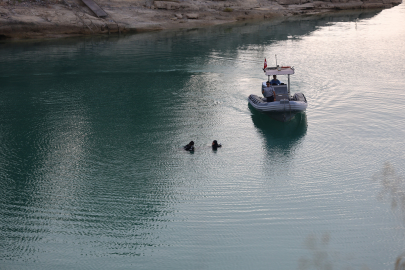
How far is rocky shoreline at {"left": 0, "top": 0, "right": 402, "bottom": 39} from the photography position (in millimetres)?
52875

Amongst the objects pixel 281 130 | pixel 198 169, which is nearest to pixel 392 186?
pixel 281 130

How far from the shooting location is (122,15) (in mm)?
58656

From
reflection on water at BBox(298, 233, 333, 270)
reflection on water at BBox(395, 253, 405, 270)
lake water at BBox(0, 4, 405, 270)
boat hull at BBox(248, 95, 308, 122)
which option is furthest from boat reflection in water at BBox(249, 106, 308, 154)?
reflection on water at BBox(395, 253, 405, 270)

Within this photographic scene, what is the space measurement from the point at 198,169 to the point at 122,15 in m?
43.9

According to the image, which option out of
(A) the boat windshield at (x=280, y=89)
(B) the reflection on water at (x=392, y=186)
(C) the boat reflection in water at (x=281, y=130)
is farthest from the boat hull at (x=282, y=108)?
(B) the reflection on water at (x=392, y=186)

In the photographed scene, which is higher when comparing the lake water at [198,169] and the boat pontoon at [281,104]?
the boat pontoon at [281,104]

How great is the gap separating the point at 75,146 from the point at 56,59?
918 inches

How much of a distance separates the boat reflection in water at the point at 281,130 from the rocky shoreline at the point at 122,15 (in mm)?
36223

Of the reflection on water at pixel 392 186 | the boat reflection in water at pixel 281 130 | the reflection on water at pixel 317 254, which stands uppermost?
the boat reflection in water at pixel 281 130

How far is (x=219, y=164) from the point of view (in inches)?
808

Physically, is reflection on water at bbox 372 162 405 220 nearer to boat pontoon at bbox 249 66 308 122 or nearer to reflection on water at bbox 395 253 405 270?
reflection on water at bbox 395 253 405 270

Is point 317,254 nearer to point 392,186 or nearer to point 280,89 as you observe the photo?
point 392,186

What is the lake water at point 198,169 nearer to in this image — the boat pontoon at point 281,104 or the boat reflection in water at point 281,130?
the boat reflection in water at point 281,130

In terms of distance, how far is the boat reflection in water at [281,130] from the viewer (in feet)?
76.2
